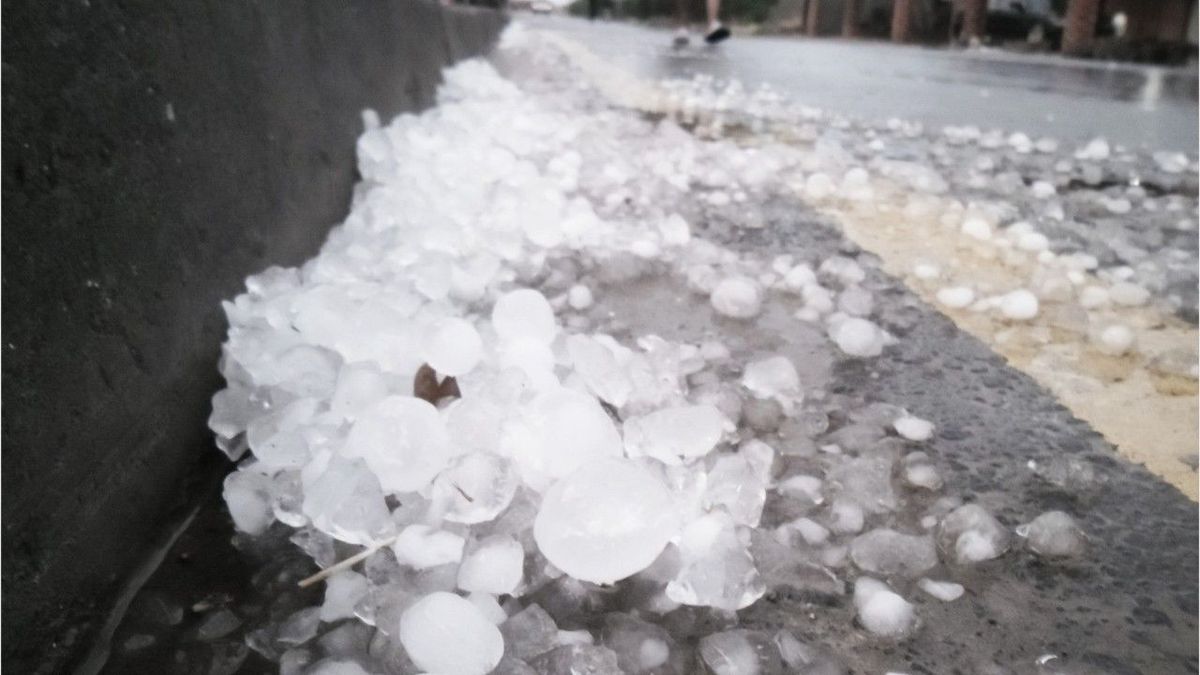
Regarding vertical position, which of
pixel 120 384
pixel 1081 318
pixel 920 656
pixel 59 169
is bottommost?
pixel 920 656

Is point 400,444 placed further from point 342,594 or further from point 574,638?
point 574,638

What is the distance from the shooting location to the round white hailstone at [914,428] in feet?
4.12

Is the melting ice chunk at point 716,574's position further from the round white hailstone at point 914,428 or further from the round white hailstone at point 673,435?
the round white hailstone at point 914,428

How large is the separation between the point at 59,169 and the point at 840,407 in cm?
116

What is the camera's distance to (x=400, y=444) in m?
1.02

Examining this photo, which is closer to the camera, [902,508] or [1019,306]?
[902,508]

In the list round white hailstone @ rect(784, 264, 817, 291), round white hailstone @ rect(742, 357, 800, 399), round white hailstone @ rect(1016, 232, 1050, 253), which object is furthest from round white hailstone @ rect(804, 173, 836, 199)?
round white hailstone @ rect(742, 357, 800, 399)

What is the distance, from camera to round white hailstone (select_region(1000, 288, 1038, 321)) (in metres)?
1.70

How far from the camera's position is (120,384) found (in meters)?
0.95

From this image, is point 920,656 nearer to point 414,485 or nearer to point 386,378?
point 414,485

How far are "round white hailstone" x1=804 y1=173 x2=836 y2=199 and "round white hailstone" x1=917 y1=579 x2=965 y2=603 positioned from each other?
1.83 metres

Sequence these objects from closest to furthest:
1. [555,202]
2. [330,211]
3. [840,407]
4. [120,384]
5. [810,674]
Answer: [810,674] → [120,384] → [840,407] → [330,211] → [555,202]

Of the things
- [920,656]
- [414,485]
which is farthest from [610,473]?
[920,656]

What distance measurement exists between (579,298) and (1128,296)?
4.15 ft
